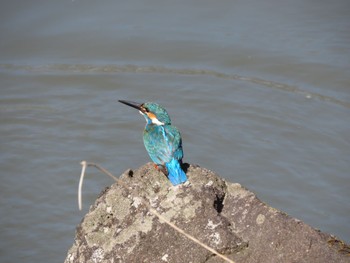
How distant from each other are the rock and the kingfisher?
0.08 meters

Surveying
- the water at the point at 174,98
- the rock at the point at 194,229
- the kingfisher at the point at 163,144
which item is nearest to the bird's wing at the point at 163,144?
the kingfisher at the point at 163,144

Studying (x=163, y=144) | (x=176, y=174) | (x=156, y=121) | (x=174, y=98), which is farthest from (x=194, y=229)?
(x=174, y=98)

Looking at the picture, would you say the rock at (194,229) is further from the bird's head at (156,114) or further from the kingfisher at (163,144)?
the bird's head at (156,114)

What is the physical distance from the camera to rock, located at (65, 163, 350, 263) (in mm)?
3287

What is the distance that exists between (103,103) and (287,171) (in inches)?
101

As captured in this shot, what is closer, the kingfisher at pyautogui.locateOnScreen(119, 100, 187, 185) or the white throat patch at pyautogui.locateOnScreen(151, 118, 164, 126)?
the kingfisher at pyautogui.locateOnScreen(119, 100, 187, 185)

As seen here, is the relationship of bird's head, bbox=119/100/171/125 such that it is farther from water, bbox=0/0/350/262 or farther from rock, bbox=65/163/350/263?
water, bbox=0/0/350/262

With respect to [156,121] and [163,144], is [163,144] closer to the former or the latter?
[163,144]

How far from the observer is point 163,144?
4.11 metres

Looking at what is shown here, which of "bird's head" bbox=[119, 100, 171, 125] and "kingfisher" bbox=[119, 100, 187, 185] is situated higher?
"bird's head" bbox=[119, 100, 171, 125]

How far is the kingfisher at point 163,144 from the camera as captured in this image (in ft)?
12.0

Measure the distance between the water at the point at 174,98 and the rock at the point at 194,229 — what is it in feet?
7.81

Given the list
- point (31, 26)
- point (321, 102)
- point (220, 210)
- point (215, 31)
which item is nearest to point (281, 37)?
point (215, 31)

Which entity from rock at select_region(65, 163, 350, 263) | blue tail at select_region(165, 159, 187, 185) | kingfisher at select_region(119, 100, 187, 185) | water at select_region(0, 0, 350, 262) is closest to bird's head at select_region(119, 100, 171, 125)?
kingfisher at select_region(119, 100, 187, 185)
